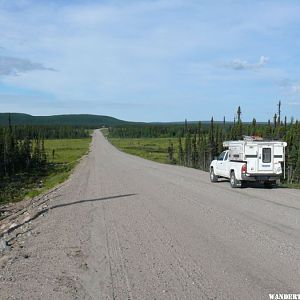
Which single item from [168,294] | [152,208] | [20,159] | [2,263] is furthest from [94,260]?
[20,159]

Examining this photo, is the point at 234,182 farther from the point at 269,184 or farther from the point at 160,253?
the point at 160,253

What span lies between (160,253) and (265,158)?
13809 millimetres

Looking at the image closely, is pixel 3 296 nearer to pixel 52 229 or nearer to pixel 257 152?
pixel 52 229

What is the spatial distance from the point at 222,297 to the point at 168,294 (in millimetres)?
759

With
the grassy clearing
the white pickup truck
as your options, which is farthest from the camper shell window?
the grassy clearing

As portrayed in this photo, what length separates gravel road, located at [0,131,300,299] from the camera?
6922 mm

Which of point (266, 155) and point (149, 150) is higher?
point (266, 155)

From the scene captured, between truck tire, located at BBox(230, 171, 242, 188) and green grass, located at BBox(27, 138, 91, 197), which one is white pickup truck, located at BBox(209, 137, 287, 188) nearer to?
truck tire, located at BBox(230, 171, 242, 188)

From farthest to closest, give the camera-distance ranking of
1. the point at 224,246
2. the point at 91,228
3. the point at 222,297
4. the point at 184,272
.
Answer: the point at 91,228 → the point at 224,246 → the point at 184,272 → the point at 222,297

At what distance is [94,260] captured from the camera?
8789 mm

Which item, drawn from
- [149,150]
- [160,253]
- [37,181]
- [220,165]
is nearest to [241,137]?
[37,181]

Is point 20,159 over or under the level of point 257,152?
under

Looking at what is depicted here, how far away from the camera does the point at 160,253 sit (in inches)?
359

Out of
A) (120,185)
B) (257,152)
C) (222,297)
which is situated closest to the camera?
(222,297)
